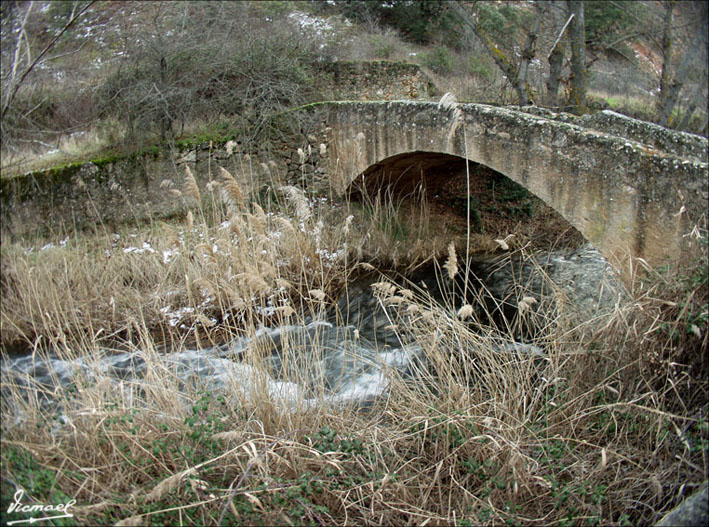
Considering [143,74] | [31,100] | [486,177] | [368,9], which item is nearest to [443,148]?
[486,177]

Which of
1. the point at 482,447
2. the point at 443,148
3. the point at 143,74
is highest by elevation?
the point at 143,74

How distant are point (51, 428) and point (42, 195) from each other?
8.43 m

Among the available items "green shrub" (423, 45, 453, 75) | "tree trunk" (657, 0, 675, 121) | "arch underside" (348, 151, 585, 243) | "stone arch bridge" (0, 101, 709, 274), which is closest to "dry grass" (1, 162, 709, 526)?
"stone arch bridge" (0, 101, 709, 274)

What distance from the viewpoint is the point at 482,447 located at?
10.6 feet

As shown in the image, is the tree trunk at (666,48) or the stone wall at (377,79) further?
the stone wall at (377,79)

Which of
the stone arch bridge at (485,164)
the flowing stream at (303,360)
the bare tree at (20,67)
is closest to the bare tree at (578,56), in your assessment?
the stone arch bridge at (485,164)

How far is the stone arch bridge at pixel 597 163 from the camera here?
15.5 feet

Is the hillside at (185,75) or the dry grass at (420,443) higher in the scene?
the hillside at (185,75)

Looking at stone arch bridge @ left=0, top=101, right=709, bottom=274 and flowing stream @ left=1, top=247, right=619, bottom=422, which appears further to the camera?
stone arch bridge @ left=0, top=101, right=709, bottom=274

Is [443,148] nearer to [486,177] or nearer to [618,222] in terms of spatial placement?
[618,222]

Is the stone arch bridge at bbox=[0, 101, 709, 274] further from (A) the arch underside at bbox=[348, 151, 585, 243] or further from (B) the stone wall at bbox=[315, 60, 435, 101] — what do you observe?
(B) the stone wall at bbox=[315, 60, 435, 101]

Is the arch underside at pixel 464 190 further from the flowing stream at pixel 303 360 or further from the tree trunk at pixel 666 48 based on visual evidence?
the tree trunk at pixel 666 48

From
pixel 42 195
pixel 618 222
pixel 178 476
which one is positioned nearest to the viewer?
pixel 178 476

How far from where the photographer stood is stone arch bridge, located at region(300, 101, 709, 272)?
4730 mm
